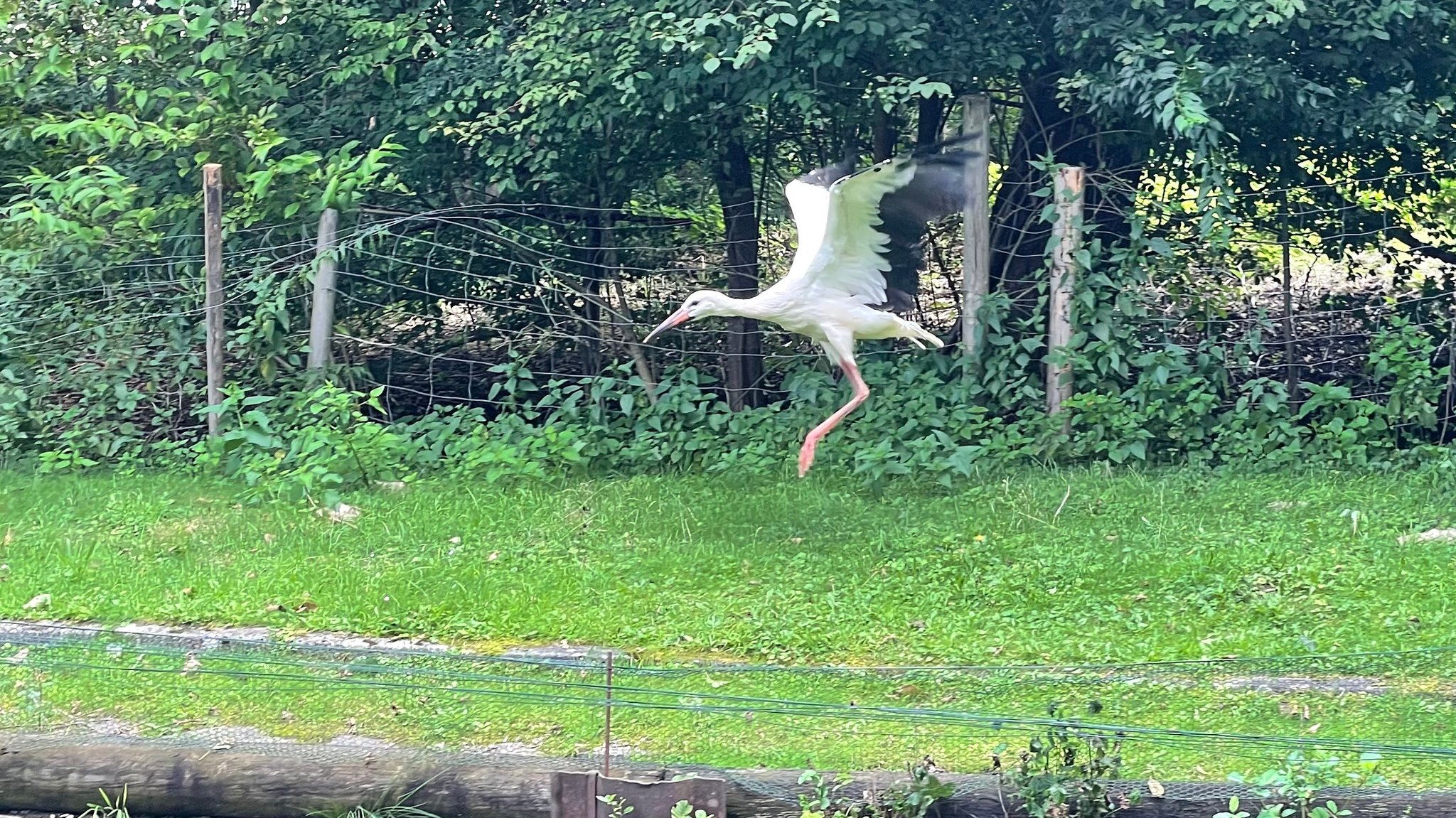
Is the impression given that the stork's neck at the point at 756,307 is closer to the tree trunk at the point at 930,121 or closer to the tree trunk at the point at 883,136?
the tree trunk at the point at 883,136

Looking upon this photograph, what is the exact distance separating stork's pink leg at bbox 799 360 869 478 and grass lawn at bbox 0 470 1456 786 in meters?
0.28

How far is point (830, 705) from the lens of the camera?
487 centimetres

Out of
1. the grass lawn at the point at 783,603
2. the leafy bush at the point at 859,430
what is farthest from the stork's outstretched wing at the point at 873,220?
the grass lawn at the point at 783,603

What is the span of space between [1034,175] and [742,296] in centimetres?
188

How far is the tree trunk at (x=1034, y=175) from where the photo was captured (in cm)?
863

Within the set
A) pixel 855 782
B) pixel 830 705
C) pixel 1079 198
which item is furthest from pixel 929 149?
pixel 855 782

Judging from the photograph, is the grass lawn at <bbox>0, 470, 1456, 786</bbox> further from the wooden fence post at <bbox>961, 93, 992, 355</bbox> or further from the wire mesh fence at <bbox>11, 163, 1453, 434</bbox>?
the wooden fence post at <bbox>961, 93, 992, 355</bbox>

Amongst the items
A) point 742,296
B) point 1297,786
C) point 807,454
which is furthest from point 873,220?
point 1297,786

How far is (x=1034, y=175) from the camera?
898cm

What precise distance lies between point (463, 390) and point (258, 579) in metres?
2.75

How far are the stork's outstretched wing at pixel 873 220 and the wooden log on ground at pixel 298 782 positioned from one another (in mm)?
3075

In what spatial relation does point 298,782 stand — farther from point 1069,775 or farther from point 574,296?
point 574,296

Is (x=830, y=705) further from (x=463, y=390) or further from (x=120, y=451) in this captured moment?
(x=120, y=451)

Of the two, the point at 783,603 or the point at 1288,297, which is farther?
the point at 1288,297
